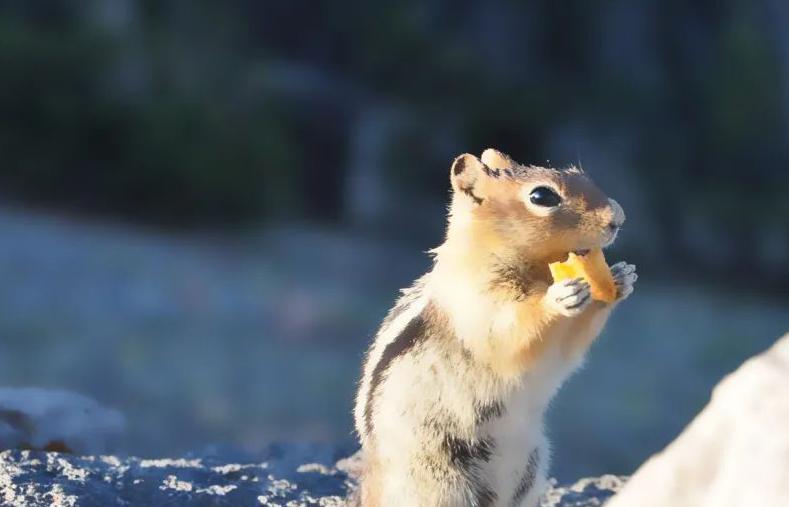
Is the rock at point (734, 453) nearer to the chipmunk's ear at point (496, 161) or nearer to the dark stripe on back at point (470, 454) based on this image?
the dark stripe on back at point (470, 454)

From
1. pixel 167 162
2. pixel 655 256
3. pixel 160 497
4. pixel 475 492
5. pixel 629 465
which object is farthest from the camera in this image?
pixel 655 256

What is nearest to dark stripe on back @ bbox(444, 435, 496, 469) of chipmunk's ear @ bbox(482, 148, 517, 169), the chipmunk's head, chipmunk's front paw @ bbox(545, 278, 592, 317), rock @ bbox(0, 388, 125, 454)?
chipmunk's front paw @ bbox(545, 278, 592, 317)

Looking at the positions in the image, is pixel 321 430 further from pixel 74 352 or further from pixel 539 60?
pixel 539 60

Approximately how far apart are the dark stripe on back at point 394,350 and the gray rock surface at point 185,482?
0.92 meters

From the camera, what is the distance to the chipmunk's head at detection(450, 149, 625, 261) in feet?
11.5

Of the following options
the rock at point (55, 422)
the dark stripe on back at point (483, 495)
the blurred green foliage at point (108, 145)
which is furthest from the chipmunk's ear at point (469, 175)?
the blurred green foliage at point (108, 145)

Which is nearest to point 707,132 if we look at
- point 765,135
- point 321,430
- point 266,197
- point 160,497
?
point 765,135

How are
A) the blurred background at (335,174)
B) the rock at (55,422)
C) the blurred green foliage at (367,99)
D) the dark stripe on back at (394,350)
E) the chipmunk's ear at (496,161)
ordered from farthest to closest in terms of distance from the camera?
1. the blurred green foliage at (367,99)
2. the blurred background at (335,174)
3. the rock at (55,422)
4. the chipmunk's ear at (496,161)
5. the dark stripe on back at (394,350)

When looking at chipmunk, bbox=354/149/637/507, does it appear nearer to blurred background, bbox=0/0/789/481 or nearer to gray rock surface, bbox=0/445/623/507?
gray rock surface, bbox=0/445/623/507

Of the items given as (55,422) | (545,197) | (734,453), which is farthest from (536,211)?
(55,422)

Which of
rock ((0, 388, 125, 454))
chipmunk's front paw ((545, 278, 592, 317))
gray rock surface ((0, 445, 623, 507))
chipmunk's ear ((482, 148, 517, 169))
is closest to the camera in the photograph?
chipmunk's front paw ((545, 278, 592, 317))

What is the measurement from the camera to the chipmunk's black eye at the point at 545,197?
11.6 ft

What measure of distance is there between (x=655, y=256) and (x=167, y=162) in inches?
245

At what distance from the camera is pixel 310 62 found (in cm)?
1803
